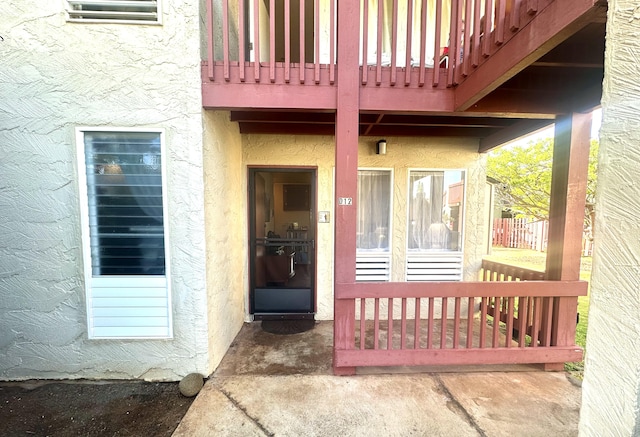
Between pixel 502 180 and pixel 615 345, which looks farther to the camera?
pixel 502 180

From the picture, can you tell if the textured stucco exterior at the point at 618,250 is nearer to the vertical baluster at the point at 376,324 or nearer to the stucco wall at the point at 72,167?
the vertical baluster at the point at 376,324

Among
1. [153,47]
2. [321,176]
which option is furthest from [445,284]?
[153,47]

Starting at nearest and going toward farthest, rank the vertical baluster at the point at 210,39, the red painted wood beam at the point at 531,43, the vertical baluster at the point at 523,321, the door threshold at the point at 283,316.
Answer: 1. the red painted wood beam at the point at 531,43
2. the vertical baluster at the point at 210,39
3. the vertical baluster at the point at 523,321
4. the door threshold at the point at 283,316

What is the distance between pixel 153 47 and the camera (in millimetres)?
2234

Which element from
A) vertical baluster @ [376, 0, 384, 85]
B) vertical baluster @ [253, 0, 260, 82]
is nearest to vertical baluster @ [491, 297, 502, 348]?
vertical baluster @ [376, 0, 384, 85]

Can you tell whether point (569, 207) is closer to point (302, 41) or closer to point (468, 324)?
point (468, 324)

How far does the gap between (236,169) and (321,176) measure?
1133 millimetres

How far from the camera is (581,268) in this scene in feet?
23.5

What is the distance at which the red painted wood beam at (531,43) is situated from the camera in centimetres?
134

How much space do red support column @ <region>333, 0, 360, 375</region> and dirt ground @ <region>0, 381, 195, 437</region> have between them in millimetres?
1511

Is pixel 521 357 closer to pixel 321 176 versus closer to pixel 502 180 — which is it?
pixel 321 176

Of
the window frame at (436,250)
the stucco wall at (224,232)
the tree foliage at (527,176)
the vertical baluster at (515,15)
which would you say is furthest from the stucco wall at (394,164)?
the tree foliage at (527,176)

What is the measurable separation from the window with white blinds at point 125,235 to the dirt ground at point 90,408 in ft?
1.50

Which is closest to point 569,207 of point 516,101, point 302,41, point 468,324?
point 516,101
